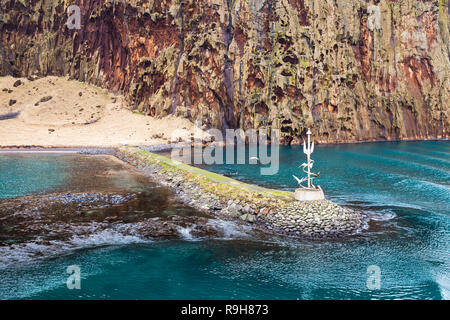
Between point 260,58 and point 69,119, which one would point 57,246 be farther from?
point 69,119

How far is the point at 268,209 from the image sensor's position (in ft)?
77.1

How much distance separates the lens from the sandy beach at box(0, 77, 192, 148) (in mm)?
72875

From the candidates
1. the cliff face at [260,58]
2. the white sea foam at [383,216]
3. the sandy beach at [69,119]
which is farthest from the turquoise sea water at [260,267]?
the cliff face at [260,58]

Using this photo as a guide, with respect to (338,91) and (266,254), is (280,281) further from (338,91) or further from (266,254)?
(338,91)

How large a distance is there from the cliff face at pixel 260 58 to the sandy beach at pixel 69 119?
4163mm

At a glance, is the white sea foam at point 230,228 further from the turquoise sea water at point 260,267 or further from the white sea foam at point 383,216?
the white sea foam at point 383,216

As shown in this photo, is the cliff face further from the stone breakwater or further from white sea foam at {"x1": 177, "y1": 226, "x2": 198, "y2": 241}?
white sea foam at {"x1": 177, "y1": 226, "x2": 198, "y2": 241}

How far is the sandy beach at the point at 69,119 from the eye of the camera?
72875 millimetres

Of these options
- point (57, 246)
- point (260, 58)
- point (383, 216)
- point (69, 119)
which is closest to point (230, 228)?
point (57, 246)

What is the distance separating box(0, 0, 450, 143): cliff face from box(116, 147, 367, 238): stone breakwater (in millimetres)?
52521

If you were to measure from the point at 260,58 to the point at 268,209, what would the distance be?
66.5m

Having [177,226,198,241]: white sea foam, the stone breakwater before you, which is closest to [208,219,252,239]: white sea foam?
the stone breakwater

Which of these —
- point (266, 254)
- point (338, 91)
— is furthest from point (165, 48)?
point (266, 254)

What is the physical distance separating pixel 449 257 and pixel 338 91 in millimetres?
76384
